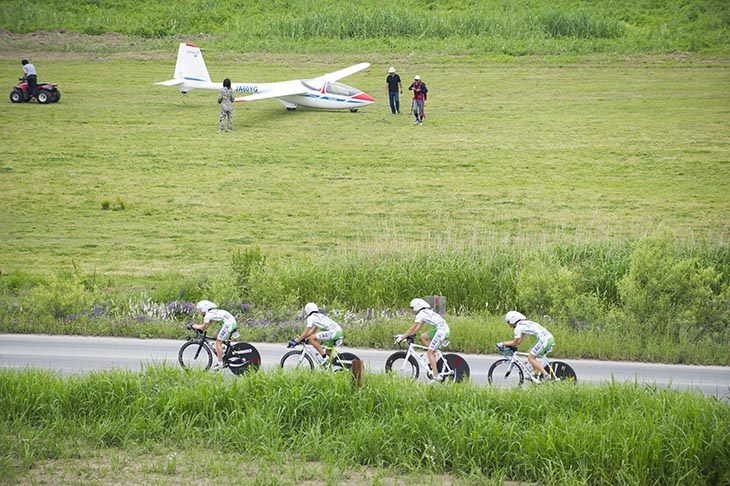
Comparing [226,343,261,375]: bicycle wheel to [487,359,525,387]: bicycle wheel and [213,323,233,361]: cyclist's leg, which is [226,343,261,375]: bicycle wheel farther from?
[487,359,525,387]: bicycle wheel

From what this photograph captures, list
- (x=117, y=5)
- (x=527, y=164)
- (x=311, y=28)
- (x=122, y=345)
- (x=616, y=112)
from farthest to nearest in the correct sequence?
(x=117, y=5), (x=311, y=28), (x=616, y=112), (x=527, y=164), (x=122, y=345)

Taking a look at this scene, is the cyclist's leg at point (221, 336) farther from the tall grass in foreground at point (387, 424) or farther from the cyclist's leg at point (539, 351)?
the cyclist's leg at point (539, 351)

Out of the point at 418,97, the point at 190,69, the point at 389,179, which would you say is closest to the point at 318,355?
the point at 389,179

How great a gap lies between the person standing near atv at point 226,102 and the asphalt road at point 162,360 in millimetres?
20397

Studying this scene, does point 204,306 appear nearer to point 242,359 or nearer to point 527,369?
point 242,359

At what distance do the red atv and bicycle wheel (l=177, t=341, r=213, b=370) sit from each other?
31204 millimetres

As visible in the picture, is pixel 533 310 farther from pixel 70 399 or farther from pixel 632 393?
pixel 70 399

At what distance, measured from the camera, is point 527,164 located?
35.1m

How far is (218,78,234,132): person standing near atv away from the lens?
37872 millimetres

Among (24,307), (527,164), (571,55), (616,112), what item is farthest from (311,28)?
(24,307)

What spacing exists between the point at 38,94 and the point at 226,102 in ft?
36.9

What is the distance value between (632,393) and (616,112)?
3103cm

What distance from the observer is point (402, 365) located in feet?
51.8

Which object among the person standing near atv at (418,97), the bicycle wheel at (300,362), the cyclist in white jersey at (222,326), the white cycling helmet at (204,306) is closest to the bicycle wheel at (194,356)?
the cyclist in white jersey at (222,326)
